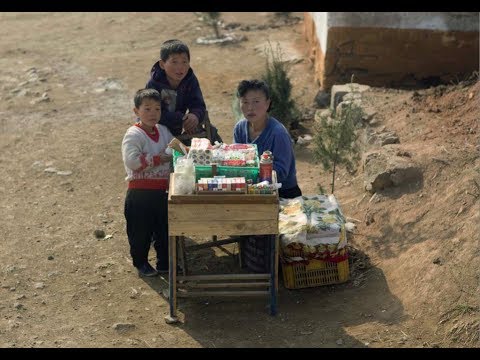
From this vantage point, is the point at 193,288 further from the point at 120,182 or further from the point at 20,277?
the point at 120,182

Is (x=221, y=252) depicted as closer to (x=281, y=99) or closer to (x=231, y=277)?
(x=231, y=277)

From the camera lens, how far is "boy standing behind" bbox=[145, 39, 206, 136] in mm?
6406

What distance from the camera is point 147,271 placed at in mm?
6500

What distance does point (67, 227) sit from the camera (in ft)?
24.3

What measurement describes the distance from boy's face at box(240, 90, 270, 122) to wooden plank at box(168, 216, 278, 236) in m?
1.02

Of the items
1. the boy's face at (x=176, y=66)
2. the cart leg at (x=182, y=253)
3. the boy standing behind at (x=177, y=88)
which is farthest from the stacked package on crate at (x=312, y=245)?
the boy's face at (x=176, y=66)

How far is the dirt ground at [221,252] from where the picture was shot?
555 centimetres

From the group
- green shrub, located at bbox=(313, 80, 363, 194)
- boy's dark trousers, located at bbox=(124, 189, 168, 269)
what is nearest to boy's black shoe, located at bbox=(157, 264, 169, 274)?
boy's dark trousers, located at bbox=(124, 189, 168, 269)

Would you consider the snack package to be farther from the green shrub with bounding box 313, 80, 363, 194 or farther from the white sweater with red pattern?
the green shrub with bounding box 313, 80, 363, 194

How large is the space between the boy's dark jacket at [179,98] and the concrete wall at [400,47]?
393 cm

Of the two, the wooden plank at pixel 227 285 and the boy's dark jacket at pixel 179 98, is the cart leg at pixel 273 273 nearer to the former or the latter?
the wooden plank at pixel 227 285

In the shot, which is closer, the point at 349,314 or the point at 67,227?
the point at 349,314
